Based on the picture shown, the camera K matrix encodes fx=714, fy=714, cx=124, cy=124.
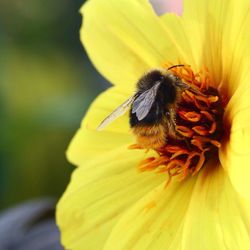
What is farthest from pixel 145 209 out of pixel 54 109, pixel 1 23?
pixel 1 23

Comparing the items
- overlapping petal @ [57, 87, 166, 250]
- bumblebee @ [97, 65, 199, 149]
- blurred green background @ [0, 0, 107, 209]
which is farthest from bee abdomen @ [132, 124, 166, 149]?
blurred green background @ [0, 0, 107, 209]

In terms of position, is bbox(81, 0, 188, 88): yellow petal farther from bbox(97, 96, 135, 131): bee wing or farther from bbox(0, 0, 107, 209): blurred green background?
bbox(0, 0, 107, 209): blurred green background

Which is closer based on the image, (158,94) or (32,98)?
(158,94)

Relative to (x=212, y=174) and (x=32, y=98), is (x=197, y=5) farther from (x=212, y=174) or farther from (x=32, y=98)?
(x=32, y=98)

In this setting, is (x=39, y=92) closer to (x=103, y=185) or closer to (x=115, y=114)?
(x=103, y=185)

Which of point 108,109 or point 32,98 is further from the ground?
point 108,109

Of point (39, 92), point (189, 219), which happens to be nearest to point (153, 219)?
point (189, 219)

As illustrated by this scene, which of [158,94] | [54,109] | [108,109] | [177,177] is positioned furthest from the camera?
[54,109]
